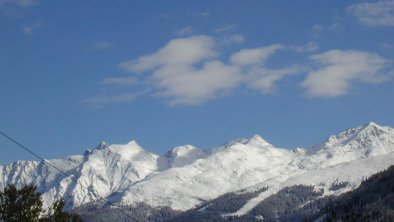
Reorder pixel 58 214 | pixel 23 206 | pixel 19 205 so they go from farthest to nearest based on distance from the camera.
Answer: pixel 58 214
pixel 23 206
pixel 19 205

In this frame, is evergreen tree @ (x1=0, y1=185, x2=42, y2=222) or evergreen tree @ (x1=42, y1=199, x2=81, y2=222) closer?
evergreen tree @ (x1=0, y1=185, x2=42, y2=222)

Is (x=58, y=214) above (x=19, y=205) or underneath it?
underneath

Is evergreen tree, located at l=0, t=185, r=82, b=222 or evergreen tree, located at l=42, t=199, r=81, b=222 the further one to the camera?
evergreen tree, located at l=42, t=199, r=81, b=222

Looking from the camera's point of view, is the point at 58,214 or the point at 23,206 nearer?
the point at 23,206

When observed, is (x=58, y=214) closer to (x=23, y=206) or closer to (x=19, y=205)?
(x=23, y=206)

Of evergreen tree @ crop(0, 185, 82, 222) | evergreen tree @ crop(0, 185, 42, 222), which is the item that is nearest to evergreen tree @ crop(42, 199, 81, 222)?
evergreen tree @ crop(0, 185, 82, 222)

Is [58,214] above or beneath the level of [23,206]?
beneath

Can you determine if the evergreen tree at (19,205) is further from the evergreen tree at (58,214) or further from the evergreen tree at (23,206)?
the evergreen tree at (58,214)

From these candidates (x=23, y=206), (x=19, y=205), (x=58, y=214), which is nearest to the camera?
(x=19, y=205)

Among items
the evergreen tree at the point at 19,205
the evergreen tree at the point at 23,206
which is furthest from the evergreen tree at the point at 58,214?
the evergreen tree at the point at 19,205

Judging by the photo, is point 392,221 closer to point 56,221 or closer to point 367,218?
point 367,218

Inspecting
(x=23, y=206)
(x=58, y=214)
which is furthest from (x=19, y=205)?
(x=58, y=214)

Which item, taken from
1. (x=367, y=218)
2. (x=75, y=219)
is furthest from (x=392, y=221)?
(x=75, y=219)

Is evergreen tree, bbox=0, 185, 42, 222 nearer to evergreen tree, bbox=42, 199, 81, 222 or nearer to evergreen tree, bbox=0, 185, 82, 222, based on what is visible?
evergreen tree, bbox=0, 185, 82, 222
